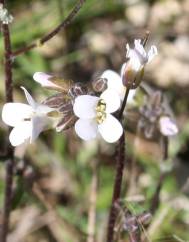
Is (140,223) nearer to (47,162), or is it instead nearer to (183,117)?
(47,162)

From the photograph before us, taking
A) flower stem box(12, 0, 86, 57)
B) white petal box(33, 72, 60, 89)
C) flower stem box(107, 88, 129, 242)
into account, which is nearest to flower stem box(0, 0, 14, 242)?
flower stem box(12, 0, 86, 57)

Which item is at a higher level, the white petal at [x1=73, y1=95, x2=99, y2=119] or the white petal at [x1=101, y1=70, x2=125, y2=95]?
the white petal at [x1=101, y1=70, x2=125, y2=95]

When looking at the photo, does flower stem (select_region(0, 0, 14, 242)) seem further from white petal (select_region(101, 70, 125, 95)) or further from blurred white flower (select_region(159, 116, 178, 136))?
blurred white flower (select_region(159, 116, 178, 136))

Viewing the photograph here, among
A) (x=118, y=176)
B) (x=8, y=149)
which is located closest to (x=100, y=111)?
(x=118, y=176)

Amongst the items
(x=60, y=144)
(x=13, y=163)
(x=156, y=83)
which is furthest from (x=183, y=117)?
(x=13, y=163)

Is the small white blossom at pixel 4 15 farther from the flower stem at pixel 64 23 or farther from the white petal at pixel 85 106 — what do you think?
the white petal at pixel 85 106
